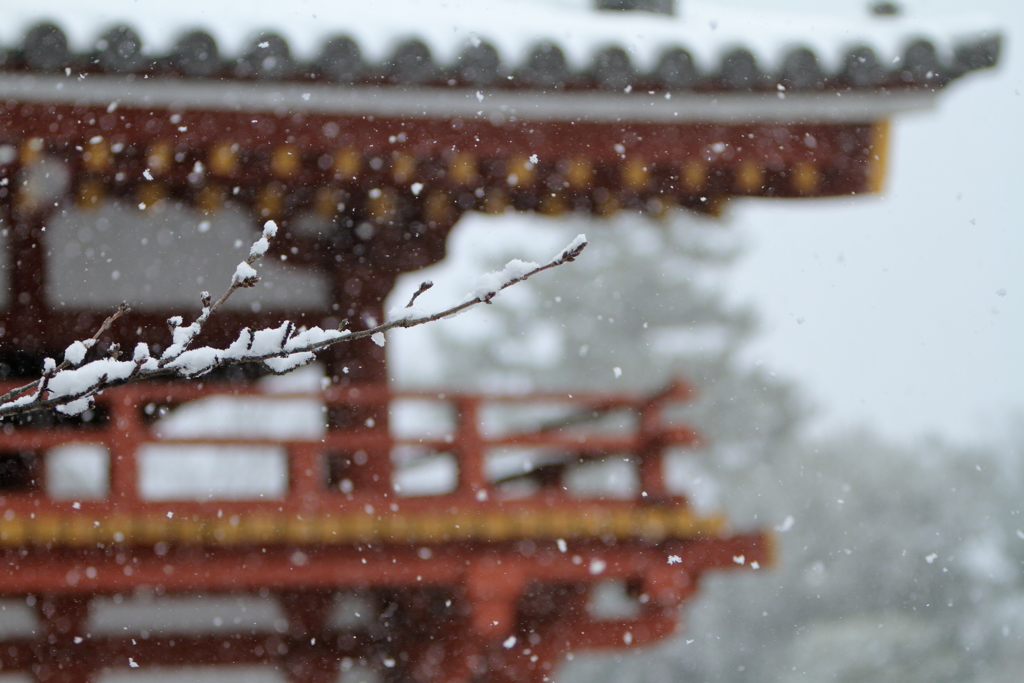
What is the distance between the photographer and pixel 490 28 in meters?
3.59

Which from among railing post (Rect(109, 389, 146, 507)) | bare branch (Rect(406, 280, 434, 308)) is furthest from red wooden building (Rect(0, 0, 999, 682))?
bare branch (Rect(406, 280, 434, 308))

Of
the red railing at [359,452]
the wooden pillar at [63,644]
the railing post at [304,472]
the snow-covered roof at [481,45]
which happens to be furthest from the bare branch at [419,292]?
the wooden pillar at [63,644]

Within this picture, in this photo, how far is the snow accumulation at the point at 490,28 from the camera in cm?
330

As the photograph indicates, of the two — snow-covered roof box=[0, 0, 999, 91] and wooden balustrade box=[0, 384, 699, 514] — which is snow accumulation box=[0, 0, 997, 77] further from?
wooden balustrade box=[0, 384, 699, 514]

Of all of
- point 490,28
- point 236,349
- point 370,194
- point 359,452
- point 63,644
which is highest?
point 490,28

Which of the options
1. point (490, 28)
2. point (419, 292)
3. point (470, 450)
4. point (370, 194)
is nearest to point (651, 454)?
point (470, 450)

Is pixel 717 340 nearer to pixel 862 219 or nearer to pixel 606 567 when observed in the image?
pixel 606 567

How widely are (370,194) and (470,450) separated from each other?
0.88 meters

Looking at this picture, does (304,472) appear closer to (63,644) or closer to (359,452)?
(359,452)

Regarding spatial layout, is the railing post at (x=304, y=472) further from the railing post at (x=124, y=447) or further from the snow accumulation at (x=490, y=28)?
the snow accumulation at (x=490, y=28)

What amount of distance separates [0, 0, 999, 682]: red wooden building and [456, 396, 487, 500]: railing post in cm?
1

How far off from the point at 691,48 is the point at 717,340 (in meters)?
15.6

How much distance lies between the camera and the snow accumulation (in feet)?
10.8

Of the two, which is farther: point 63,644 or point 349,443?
point 63,644
